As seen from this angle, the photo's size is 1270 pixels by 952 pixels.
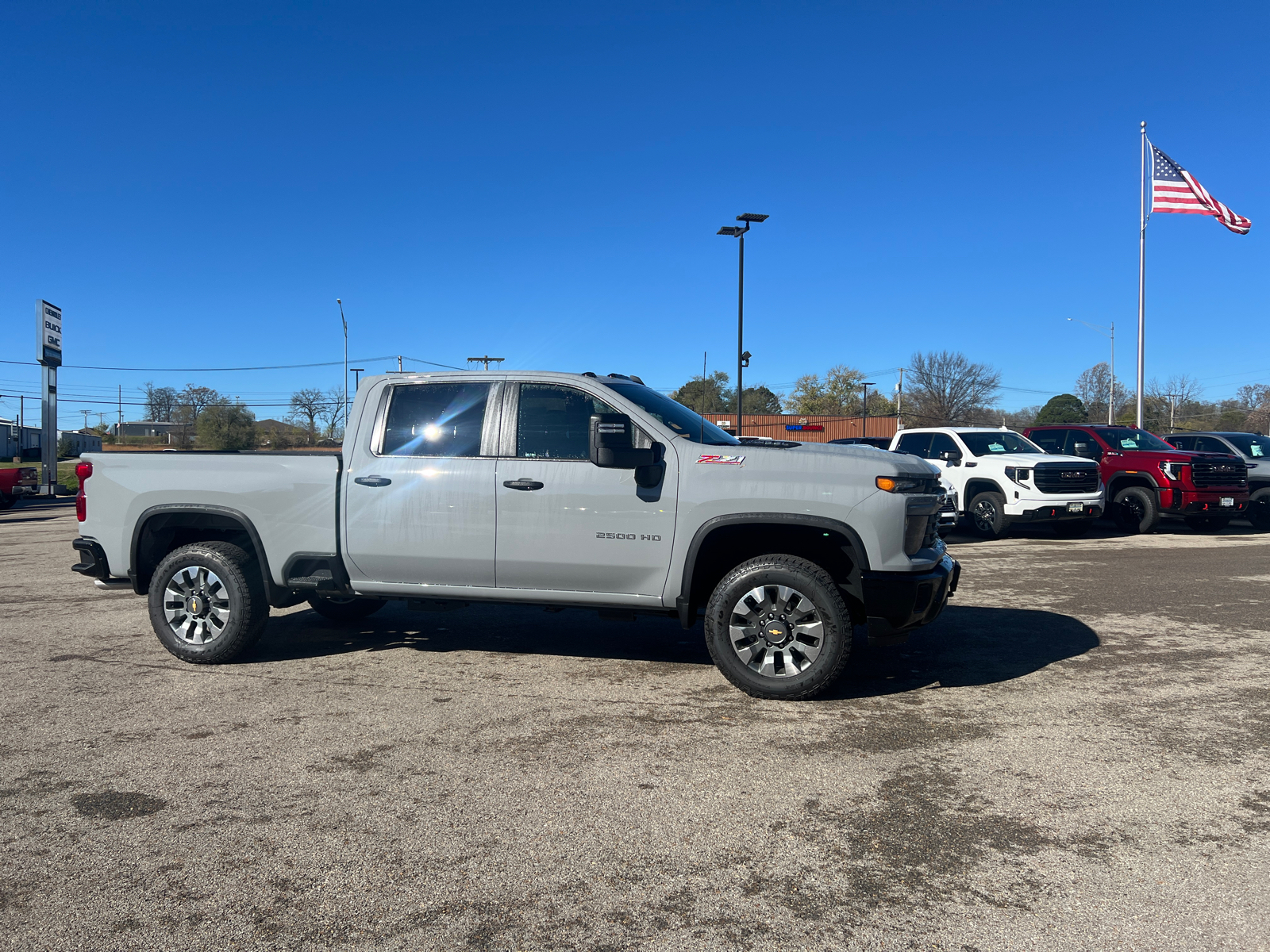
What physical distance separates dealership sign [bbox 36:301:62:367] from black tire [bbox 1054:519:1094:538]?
3188 centimetres

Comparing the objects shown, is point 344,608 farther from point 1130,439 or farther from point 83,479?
point 1130,439

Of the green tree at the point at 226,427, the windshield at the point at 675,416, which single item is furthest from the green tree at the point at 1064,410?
the windshield at the point at 675,416

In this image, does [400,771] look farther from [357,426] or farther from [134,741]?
[357,426]

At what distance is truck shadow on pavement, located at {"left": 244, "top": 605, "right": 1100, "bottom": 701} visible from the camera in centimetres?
585

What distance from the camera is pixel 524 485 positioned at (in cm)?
541

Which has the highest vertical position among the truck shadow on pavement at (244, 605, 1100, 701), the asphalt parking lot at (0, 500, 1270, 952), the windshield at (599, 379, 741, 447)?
the windshield at (599, 379, 741, 447)

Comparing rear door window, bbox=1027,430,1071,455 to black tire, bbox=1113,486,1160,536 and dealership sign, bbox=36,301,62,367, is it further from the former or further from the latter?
dealership sign, bbox=36,301,62,367

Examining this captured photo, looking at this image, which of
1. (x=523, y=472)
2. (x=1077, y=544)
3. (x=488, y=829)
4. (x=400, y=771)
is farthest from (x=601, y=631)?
(x=1077, y=544)

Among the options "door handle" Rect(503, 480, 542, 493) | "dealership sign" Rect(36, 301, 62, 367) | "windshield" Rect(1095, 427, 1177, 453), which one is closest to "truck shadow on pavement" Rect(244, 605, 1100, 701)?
"door handle" Rect(503, 480, 542, 493)

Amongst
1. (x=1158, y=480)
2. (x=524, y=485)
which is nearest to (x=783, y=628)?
(x=524, y=485)

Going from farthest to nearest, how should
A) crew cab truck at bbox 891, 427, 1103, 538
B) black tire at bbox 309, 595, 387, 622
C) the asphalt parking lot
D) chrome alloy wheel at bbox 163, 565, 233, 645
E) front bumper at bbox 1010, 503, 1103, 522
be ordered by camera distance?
1. crew cab truck at bbox 891, 427, 1103, 538
2. front bumper at bbox 1010, 503, 1103, 522
3. black tire at bbox 309, 595, 387, 622
4. chrome alloy wheel at bbox 163, 565, 233, 645
5. the asphalt parking lot

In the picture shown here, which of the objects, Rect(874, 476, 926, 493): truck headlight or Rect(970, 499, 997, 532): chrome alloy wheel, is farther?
Rect(970, 499, 997, 532): chrome alloy wheel

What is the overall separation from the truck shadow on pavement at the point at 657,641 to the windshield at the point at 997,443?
25.0 feet

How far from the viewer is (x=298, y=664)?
6027mm
